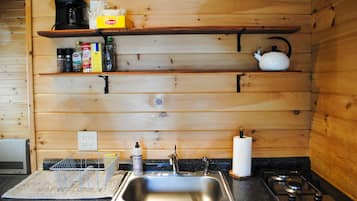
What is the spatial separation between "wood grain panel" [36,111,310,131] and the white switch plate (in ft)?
0.10

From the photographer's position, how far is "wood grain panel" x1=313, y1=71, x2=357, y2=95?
4.12 ft

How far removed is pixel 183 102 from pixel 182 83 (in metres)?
0.11

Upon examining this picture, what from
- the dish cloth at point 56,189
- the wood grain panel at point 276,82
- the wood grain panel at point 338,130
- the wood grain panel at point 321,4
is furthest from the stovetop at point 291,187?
the wood grain panel at point 321,4

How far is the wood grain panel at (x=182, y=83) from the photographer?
5.56 feet

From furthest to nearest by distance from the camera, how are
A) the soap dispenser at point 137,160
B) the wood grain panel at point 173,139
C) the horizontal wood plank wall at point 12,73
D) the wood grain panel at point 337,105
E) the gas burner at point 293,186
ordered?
the horizontal wood plank wall at point 12,73, the wood grain panel at point 173,139, the soap dispenser at point 137,160, the gas burner at point 293,186, the wood grain panel at point 337,105

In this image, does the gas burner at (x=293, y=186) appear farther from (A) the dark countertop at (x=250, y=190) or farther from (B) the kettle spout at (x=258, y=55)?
(B) the kettle spout at (x=258, y=55)

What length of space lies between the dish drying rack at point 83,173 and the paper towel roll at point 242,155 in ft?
2.26

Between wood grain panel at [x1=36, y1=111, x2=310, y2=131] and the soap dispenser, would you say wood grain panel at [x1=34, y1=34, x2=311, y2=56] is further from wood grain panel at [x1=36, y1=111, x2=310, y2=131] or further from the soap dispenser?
the soap dispenser

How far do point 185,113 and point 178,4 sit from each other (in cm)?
65

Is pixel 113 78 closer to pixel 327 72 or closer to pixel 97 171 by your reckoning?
pixel 97 171

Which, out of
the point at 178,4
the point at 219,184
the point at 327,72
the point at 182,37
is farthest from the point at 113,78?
the point at 327,72

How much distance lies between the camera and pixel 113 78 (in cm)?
170

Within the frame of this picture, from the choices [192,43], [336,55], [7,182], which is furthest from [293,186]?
[7,182]

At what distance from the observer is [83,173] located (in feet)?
5.26
